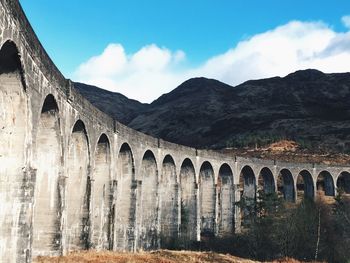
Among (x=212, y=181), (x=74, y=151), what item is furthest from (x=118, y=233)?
(x=212, y=181)

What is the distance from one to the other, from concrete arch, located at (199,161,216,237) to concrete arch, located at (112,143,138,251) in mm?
15099

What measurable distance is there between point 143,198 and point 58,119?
16468mm

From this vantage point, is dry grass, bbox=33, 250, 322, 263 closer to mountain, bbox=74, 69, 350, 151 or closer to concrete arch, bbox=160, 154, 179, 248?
concrete arch, bbox=160, 154, 179, 248

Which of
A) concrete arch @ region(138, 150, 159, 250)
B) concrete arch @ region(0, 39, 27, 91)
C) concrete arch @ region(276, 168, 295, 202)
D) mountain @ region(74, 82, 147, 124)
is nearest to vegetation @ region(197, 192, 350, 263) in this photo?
concrete arch @ region(138, 150, 159, 250)

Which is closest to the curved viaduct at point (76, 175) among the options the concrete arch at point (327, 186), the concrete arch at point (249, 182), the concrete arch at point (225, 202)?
the concrete arch at point (225, 202)

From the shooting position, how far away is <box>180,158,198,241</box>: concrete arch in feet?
134

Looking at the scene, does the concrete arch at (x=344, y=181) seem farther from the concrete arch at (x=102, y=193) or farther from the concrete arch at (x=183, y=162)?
the concrete arch at (x=102, y=193)

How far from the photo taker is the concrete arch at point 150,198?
3356cm

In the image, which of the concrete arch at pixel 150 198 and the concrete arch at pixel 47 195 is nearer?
the concrete arch at pixel 47 195

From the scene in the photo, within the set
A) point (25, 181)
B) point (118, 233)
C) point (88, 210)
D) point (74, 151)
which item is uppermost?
point (74, 151)

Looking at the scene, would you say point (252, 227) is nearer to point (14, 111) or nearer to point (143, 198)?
point (143, 198)

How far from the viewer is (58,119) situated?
62.7ft

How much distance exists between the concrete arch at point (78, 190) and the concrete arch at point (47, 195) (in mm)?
3214

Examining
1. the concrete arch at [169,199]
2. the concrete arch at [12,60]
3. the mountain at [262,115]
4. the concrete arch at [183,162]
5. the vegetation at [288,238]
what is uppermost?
the mountain at [262,115]
